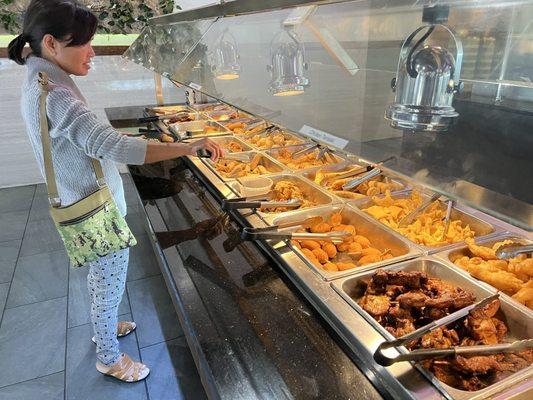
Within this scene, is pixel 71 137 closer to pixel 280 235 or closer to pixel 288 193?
pixel 280 235

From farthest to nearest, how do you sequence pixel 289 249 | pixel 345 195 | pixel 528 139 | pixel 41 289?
pixel 41 289, pixel 345 195, pixel 289 249, pixel 528 139

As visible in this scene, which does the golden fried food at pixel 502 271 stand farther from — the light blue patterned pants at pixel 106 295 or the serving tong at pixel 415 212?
the light blue patterned pants at pixel 106 295

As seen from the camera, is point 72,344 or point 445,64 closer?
point 445,64

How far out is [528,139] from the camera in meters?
1.17

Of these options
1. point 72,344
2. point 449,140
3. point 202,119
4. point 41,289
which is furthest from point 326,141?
point 41,289

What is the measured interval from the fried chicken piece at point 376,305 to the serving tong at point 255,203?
0.68 m

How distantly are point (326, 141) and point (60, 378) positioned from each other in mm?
1960

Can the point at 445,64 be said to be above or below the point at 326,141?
above

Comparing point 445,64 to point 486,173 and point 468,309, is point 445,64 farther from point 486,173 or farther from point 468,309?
point 468,309

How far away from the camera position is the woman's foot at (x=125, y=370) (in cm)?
207

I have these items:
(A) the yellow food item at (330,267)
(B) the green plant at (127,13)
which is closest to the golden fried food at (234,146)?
(A) the yellow food item at (330,267)

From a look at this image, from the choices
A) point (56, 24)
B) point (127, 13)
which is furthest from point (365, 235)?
point (127, 13)

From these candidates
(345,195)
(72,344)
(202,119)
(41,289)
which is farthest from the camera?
(202,119)

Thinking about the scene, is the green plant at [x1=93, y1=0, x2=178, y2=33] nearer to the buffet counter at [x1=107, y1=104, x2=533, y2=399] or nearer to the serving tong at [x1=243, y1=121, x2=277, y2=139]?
the serving tong at [x1=243, y1=121, x2=277, y2=139]
